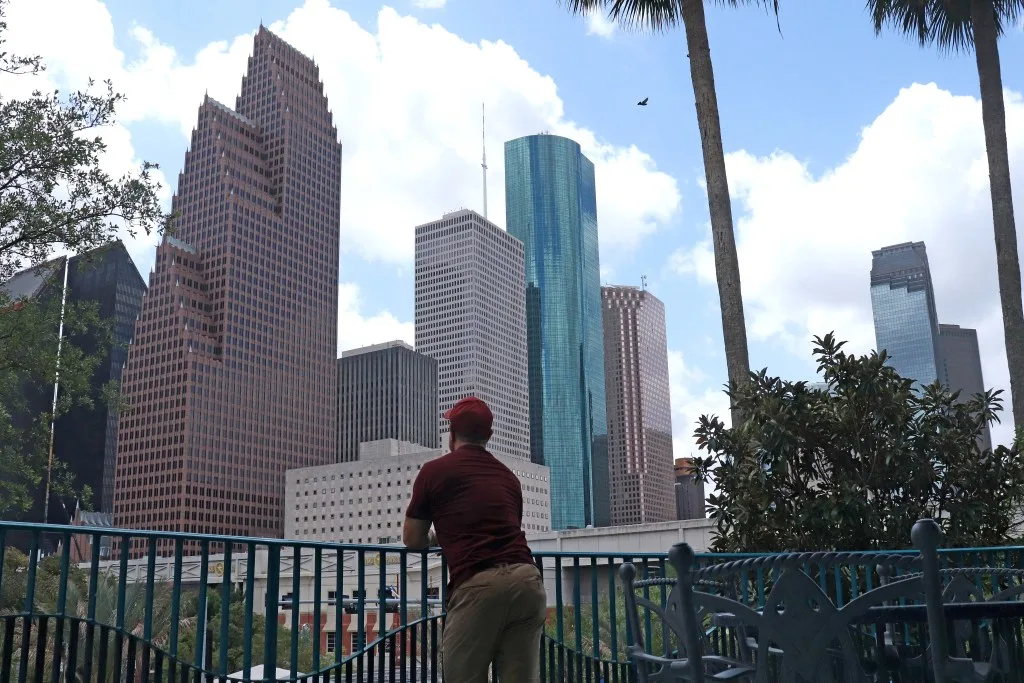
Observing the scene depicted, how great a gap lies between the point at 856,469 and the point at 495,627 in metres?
6.96

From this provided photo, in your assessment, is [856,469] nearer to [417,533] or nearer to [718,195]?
[718,195]

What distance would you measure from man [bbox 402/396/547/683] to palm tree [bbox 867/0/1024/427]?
40.1 feet

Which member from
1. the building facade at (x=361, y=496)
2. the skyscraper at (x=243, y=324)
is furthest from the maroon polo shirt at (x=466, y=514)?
the building facade at (x=361, y=496)

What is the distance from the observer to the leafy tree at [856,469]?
30.6ft

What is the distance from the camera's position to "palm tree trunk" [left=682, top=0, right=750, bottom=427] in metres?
12.0

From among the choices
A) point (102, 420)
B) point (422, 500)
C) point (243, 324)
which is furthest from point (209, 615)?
point (243, 324)

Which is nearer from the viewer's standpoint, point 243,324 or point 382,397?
point 243,324

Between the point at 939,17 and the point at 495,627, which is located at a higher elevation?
the point at 939,17

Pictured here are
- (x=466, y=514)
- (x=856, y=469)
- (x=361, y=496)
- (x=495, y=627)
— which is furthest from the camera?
(x=361, y=496)

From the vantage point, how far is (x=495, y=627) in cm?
393

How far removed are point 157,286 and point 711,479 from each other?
162 meters

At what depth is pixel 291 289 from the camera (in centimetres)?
17012

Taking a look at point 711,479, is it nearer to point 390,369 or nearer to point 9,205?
point 9,205

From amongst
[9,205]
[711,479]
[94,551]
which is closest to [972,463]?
[711,479]
